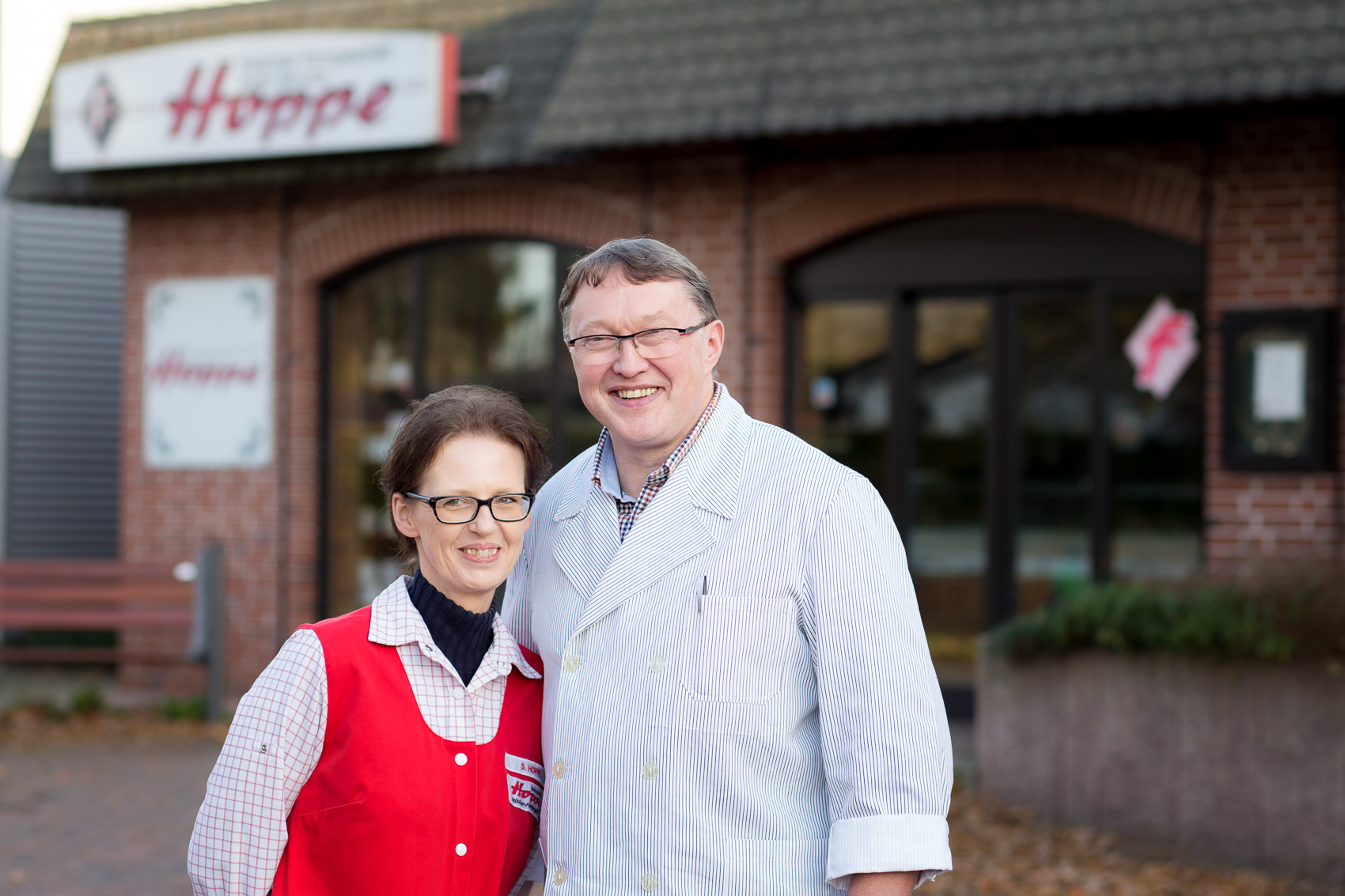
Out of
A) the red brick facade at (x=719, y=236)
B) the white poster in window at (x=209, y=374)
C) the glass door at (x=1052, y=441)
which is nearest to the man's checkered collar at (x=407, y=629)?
the red brick facade at (x=719, y=236)

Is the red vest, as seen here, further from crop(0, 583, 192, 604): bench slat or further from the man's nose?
crop(0, 583, 192, 604): bench slat

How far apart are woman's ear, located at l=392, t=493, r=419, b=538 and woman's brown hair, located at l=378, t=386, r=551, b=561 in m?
0.02

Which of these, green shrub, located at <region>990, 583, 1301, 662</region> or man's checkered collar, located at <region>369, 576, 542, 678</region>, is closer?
man's checkered collar, located at <region>369, 576, 542, 678</region>

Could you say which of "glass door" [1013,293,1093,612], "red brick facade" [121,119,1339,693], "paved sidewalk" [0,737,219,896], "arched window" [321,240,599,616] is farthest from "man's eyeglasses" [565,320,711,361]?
"arched window" [321,240,599,616]

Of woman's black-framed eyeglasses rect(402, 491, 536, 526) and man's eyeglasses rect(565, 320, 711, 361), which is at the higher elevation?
man's eyeglasses rect(565, 320, 711, 361)

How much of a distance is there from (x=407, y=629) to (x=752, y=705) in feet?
2.06

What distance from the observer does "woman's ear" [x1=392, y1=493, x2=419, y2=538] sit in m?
2.59

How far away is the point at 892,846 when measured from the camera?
215 cm

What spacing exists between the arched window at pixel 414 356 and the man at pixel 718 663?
7369mm

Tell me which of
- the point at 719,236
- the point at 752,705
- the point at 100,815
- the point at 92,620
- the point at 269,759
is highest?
the point at 719,236

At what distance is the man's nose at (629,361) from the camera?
7.84 feet

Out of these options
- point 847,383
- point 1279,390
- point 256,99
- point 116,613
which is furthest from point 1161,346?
point 116,613

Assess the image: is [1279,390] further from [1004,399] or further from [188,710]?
[188,710]

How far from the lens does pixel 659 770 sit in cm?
229
